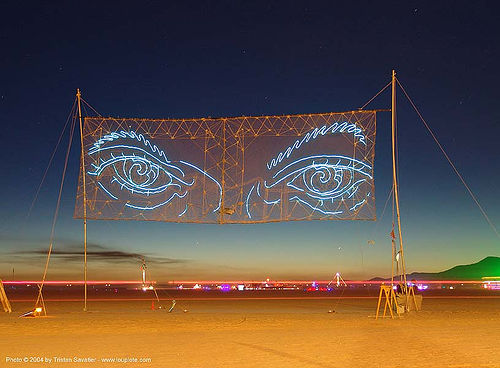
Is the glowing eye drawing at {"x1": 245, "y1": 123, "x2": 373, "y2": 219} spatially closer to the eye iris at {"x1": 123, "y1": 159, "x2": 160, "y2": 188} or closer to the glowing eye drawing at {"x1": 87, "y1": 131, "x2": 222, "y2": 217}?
the glowing eye drawing at {"x1": 87, "y1": 131, "x2": 222, "y2": 217}

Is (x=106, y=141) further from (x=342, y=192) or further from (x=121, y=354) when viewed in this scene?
(x=121, y=354)

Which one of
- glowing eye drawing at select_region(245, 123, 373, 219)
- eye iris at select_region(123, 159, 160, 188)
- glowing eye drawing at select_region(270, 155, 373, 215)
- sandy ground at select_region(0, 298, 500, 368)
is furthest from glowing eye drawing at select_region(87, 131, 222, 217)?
sandy ground at select_region(0, 298, 500, 368)

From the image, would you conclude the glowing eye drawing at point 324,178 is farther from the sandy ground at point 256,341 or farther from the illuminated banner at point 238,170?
the sandy ground at point 256,341

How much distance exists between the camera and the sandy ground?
9.76 m

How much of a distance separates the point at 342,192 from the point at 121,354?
31.2 feet

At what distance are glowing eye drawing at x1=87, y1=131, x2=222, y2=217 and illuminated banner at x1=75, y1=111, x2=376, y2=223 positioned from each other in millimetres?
32

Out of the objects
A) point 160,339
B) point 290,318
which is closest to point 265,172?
point 290,318

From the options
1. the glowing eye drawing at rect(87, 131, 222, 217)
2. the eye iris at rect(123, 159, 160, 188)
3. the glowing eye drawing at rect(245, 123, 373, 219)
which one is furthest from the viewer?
the eye iris at rect(123, 159, 160, 188)

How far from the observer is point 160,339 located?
12.6 m

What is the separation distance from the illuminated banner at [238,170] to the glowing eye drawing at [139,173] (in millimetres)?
32

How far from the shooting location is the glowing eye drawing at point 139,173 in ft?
60.5

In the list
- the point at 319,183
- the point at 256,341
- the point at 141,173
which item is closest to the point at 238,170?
the point at 319,183

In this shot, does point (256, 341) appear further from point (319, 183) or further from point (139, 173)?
point (139, 173)

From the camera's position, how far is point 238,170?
1827 cm
